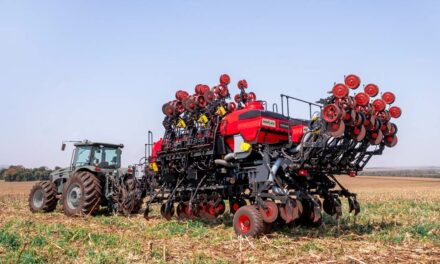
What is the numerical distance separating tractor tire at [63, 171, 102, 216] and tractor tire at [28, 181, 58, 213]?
1.23 metres

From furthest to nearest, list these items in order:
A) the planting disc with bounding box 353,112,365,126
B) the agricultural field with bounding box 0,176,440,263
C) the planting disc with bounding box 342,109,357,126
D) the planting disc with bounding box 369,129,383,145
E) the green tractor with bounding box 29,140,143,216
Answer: the green tractor with bounding box 29,140,143,216, the planting disc with bounding box 369,129,383,145, the planting disc with bounding box 353,112,365,126, the planting disc with bounding box 342,109,357,126, the agricultural field with bounding box 0,176,440,263

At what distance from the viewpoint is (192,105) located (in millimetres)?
11000

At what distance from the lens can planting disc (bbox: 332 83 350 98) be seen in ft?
26.8

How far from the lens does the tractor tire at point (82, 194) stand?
40.9 ft

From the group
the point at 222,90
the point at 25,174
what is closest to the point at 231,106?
the point at 222,90

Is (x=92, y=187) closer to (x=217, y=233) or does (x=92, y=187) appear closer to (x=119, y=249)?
(x=217, y=233)

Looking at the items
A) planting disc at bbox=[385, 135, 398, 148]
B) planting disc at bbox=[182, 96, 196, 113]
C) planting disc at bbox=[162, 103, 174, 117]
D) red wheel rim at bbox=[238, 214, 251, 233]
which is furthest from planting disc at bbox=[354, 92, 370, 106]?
planting disc at bbox=[162, 103, 174, 117]

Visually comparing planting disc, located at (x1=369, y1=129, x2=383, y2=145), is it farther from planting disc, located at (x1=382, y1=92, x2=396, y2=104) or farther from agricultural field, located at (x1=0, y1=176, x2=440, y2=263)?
agricultural field, located at (x1=0, y1=176, x2=440, y2=263)

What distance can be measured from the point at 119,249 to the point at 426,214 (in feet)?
30.8

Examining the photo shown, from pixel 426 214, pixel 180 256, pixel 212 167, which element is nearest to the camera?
pixel 180 256

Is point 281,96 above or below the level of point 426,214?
above

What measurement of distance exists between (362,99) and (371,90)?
1.77ft

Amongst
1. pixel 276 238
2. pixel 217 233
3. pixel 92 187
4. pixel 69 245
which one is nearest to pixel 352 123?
pixel 276 238

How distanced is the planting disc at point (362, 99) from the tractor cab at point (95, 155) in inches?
369
